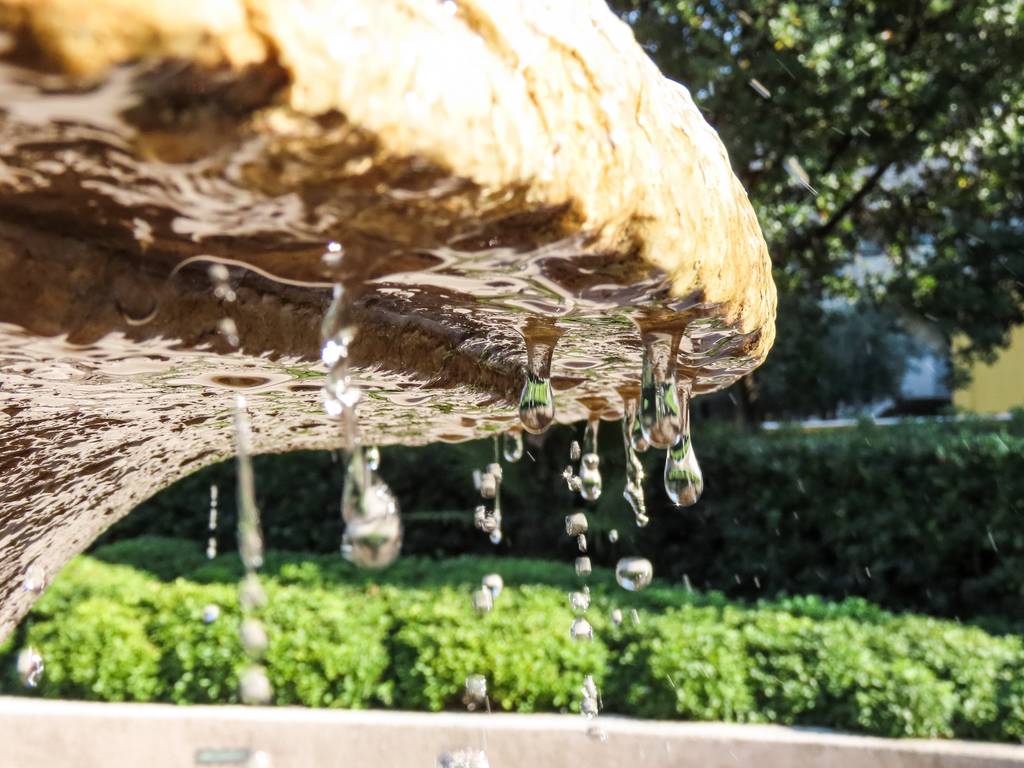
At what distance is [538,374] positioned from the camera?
131cm

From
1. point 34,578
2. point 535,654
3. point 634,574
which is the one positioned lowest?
point 535,654

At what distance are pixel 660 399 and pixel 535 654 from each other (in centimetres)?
404

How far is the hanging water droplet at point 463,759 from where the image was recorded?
4699 mm

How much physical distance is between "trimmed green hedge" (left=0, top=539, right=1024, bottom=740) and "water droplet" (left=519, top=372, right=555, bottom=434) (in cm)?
378

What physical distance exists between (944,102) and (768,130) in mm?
1769

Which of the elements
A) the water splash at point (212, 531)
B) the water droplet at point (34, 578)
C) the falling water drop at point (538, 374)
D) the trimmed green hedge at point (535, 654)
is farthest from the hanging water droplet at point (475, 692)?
the falling water drop at point (538, 374)

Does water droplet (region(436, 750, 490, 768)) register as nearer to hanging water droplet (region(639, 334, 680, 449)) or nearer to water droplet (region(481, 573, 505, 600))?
water droplet (region(481, 573, 505, 600))

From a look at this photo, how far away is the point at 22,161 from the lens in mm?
629

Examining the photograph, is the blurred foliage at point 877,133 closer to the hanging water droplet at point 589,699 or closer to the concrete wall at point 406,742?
the hanging water droplet at point 589,699

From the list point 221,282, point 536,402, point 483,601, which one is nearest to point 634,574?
point 536,402

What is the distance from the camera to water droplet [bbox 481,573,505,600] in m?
5.93

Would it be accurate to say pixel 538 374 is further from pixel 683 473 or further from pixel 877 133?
pixel 877 133

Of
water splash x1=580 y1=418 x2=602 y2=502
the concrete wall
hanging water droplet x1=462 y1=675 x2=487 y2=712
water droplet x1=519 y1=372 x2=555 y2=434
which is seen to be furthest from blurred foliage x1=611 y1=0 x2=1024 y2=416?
water droplet x1=519 y1=372 x2=555 y2=434

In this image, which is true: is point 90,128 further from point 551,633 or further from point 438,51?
point 551,633
